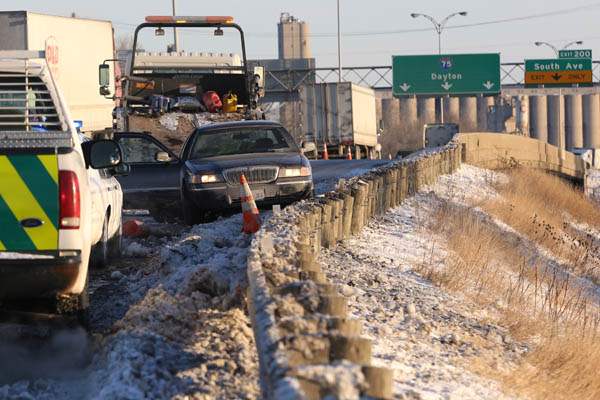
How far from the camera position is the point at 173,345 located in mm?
8438

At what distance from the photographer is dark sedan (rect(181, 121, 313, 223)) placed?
60.2 feet

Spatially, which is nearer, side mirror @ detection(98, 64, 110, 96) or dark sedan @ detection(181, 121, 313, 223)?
dark sedan @ detection(181, 121, 313, 223)

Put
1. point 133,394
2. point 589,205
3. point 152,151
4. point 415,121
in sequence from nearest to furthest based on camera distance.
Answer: point 133,394 < point 152,151 < point 589,205 < point 415,121

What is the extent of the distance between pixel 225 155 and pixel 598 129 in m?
111

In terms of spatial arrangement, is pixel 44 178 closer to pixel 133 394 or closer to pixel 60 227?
pixel 60 227

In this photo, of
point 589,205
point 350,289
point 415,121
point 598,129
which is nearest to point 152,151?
point 350,289

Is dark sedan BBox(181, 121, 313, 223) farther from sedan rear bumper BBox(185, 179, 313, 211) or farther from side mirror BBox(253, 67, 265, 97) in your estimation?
side mirror BBox(253, 67, 265, 97)

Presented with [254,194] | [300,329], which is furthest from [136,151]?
[300,329]

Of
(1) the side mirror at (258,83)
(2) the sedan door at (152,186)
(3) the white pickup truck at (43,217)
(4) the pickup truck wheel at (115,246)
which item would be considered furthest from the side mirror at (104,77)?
(3) the white pickup truck at (43,217)

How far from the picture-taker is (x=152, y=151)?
76.0 feet

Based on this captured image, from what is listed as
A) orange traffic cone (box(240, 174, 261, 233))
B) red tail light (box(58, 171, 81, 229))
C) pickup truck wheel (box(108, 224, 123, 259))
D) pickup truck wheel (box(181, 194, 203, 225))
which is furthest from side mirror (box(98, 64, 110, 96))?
red tail light (box(58, 171, 81, 229))

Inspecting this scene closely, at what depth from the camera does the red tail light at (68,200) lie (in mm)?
8820

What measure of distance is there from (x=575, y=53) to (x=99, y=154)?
84.3 m

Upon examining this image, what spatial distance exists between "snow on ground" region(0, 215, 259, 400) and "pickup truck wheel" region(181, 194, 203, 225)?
6614mm
